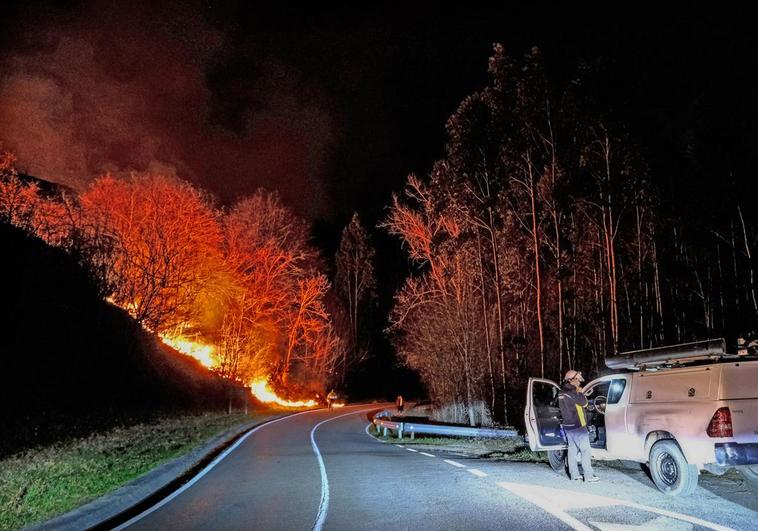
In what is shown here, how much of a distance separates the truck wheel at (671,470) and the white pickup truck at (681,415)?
0.01m

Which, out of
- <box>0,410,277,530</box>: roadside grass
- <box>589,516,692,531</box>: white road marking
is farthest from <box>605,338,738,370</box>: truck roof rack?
<box>0,410,277,530</box>: roadside grass

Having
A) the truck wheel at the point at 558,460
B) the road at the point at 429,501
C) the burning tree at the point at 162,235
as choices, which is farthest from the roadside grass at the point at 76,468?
the burning tree at the point at 162,235

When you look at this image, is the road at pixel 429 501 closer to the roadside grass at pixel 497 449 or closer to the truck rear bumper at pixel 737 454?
the truck rear bumper at pixel 737 454

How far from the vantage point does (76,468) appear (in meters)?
11.9

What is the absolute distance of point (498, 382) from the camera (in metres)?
30.0

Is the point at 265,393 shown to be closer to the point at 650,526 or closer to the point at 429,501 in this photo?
the point at 429,501

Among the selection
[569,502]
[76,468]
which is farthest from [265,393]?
[569,502]

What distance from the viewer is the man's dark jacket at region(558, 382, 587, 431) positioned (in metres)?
9.53

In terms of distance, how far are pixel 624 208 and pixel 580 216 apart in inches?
234

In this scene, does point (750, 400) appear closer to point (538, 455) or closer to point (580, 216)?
point (538, 455)

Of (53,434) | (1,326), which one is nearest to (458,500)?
(53,434)

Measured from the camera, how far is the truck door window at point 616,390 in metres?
9.70

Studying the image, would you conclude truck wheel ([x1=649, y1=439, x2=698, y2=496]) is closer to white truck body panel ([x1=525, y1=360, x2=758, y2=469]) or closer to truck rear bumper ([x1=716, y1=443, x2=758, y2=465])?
white truck body panel ([x1=525, y1=360, x2=758, y2=469])

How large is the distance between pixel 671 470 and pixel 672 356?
162 centimetres
